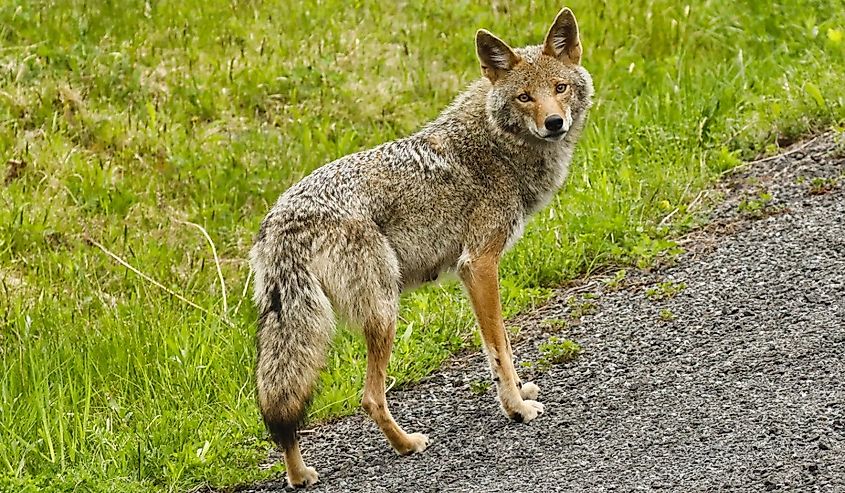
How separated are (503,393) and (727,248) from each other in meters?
2.22

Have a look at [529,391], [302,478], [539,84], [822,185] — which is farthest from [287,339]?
[822,185]

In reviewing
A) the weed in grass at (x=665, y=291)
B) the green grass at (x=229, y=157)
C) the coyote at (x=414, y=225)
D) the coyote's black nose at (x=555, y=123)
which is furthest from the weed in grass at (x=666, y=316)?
the coyote's black nose at (x=555, y=123)

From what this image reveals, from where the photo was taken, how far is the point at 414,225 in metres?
5.94

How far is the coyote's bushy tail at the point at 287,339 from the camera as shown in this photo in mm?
5176

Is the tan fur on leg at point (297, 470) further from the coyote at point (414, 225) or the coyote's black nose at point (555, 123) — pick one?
the coyote's black nose at point (555, 123)

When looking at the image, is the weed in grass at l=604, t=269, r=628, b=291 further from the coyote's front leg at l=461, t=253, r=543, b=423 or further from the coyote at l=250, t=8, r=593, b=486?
the coyote's front leg at l=461, t=253, r=543, b=423

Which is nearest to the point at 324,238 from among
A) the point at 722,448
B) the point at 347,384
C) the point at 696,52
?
the point at 347,384

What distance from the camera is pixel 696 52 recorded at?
10281mm

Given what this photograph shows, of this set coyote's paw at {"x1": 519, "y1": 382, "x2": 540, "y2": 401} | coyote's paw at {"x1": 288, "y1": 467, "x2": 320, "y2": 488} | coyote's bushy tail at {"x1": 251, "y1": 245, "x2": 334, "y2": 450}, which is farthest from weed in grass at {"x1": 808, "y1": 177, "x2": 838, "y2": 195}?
coyote's paw at {"x1": 288, "y1": 467, "x2": 320, "y2": 488}

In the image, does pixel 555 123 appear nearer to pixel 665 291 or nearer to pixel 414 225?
pixel 414 225

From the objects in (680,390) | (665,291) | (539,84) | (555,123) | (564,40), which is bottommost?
(665,291)

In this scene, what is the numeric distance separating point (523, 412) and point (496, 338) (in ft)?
1.30

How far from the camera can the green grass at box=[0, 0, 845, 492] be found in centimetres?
615

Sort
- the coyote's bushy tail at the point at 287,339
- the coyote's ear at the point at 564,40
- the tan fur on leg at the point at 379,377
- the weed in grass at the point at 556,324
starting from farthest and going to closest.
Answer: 1. the weed in grass at the point at 556,324
2. the coyote's ear at the point at 564,40
3. the tan fur on leg at the point at 379,377
4. the coyote's bushy tail at the point at 287,339
